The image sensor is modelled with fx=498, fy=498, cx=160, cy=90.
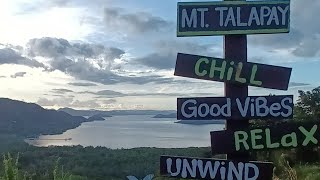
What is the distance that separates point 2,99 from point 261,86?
555ft

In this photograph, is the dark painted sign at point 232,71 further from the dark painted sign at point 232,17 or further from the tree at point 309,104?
the tree at point 309,104

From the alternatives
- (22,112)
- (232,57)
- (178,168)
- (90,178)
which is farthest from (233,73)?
(22,112)

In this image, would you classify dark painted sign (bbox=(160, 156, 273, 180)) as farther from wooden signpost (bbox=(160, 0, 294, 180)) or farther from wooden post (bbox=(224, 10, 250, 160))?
wooden post (bbox=(224, 10, 250, 160))

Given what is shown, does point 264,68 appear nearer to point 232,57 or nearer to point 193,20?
point 232,57

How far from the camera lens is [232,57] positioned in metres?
6.61

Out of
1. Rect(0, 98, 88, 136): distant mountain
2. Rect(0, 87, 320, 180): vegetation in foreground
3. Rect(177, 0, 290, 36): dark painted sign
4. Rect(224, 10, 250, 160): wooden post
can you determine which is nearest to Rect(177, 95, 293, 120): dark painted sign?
Rect(224, 10, 250, 160): wooden post

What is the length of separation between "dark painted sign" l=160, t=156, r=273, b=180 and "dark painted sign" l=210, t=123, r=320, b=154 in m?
0.20

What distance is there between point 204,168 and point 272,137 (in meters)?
0.95

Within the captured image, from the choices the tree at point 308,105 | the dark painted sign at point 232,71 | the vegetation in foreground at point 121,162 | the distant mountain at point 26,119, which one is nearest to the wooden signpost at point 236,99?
the dark painted sign at point 232,71

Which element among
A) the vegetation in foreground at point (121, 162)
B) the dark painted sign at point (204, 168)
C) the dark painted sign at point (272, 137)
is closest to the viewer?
the vegetation in foreground at point (121, 162)

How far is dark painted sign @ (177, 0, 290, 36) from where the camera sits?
6.48 meters

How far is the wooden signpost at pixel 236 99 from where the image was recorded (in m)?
6.34

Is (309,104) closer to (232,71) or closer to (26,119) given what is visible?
(232,71)

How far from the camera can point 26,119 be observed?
177125 mm
